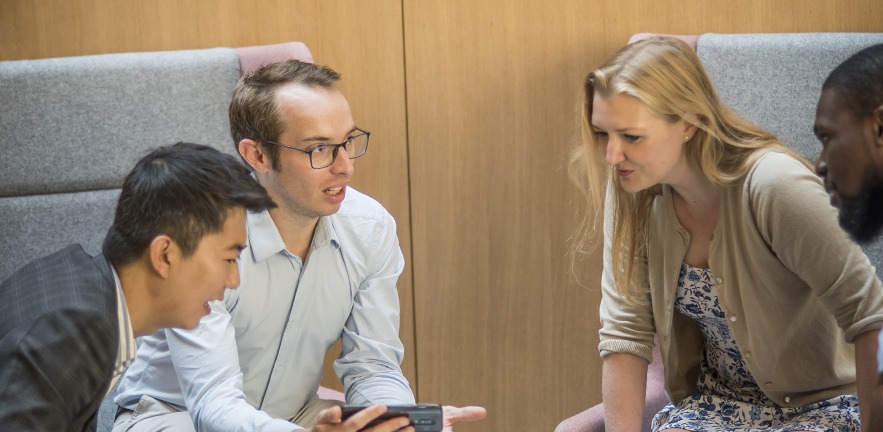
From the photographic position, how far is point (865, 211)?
1596 mm

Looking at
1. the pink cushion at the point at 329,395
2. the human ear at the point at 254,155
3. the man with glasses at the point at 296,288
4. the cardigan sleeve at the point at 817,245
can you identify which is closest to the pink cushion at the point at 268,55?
the man with glasses at the point at 296,288

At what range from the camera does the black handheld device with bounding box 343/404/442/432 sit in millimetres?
1605

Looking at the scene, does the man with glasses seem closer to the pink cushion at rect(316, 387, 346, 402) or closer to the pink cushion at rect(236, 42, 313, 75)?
the pink cushion at rect(316, 387, 346, 402)

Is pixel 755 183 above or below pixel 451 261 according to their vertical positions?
above

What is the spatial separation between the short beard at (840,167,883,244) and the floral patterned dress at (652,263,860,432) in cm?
34

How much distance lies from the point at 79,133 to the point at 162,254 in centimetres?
91

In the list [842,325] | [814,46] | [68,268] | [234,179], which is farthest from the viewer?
[814,46]

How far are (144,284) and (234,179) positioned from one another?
211mm

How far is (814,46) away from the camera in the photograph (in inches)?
92.9

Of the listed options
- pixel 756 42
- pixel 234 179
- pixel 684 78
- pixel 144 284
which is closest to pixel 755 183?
pixel 684 78

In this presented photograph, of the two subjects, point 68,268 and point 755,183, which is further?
point 755,183

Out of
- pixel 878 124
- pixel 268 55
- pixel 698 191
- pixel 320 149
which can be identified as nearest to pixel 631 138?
pixel 698 191

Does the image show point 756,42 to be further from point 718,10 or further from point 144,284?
point 144,284

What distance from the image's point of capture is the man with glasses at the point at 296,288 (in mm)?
1943
